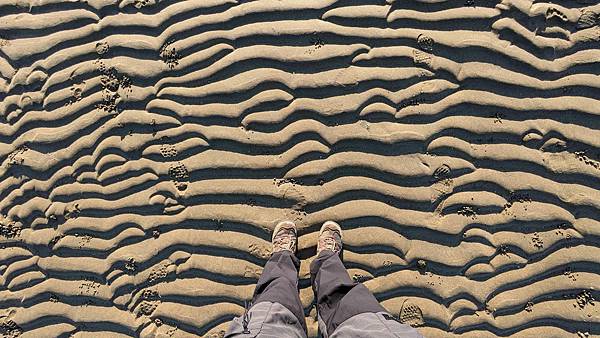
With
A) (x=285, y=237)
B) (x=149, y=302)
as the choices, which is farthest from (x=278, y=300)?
(x=149, y=302)

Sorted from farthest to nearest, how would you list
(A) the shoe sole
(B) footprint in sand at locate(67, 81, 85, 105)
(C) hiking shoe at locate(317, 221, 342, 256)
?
(B) footprint in sand at locate(67, 81, 85, 105) → (A) the shoe sole → (C) hiking shoe at locate(317, 221, 342, 256)

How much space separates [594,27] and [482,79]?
96 centimetres

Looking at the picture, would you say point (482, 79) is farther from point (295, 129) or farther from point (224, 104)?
point (224, 104)

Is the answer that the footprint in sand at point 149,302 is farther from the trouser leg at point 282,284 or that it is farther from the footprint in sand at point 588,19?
the footprint in sand at point 588,19

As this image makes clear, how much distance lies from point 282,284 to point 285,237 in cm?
36

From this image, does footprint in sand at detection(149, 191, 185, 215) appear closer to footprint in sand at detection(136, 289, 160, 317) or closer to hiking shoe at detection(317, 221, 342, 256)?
footprint in sand at detection(136, 289, 160, 317)

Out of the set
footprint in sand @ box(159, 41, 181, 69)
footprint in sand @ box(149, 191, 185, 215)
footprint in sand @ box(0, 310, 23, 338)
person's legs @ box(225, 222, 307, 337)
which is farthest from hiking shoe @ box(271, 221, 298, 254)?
footprint in sand @ box(0, 310, 23, 338)

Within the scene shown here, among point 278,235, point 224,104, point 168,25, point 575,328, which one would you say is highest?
point 168,25

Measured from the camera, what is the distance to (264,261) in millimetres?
2740

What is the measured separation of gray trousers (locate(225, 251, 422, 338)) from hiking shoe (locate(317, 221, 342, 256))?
5cm

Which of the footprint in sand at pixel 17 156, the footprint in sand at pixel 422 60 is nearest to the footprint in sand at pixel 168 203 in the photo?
the footprint in sand at pixel 17 156

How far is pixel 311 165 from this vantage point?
9.05 ft

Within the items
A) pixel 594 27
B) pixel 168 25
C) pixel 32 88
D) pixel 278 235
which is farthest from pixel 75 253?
pixel 594 27

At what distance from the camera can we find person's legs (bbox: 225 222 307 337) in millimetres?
2053
